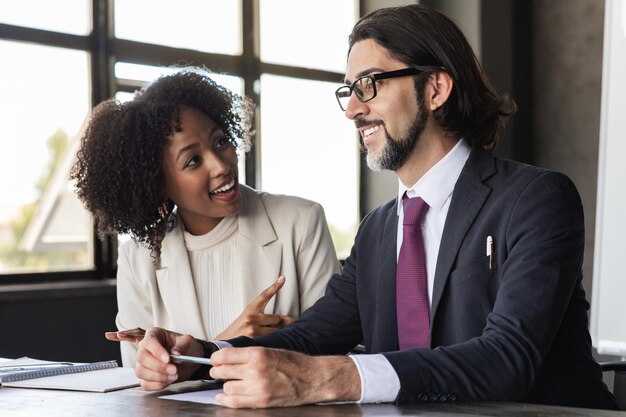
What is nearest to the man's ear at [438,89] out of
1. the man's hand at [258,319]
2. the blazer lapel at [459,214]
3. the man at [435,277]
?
the man at [435,277]

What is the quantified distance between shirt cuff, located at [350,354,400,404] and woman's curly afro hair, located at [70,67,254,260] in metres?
1.40

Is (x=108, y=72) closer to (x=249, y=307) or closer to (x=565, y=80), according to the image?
(x=249, y=307)

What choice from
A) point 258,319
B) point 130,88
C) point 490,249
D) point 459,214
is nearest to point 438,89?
point 459,214

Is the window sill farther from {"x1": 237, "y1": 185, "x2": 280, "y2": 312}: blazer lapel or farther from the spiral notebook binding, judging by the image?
the spiral notebook binding

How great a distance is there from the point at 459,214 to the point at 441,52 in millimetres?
473

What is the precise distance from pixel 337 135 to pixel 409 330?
458 centimetres

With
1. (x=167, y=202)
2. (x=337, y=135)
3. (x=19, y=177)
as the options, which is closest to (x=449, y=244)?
(x=167, y=202)

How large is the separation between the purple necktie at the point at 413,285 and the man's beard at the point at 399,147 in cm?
12

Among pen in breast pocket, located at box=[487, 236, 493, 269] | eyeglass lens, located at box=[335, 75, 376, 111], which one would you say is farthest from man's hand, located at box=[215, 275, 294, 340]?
pen in breast pocket, located at box=[487, 236, 493, 269]

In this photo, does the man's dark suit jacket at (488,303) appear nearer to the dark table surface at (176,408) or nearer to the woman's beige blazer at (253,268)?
the dark table surface at (176,408)

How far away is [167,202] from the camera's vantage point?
2963 millimetres

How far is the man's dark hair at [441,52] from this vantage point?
7.43ft

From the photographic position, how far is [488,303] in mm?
1964

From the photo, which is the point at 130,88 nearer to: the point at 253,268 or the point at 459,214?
→ the point at 253,268
